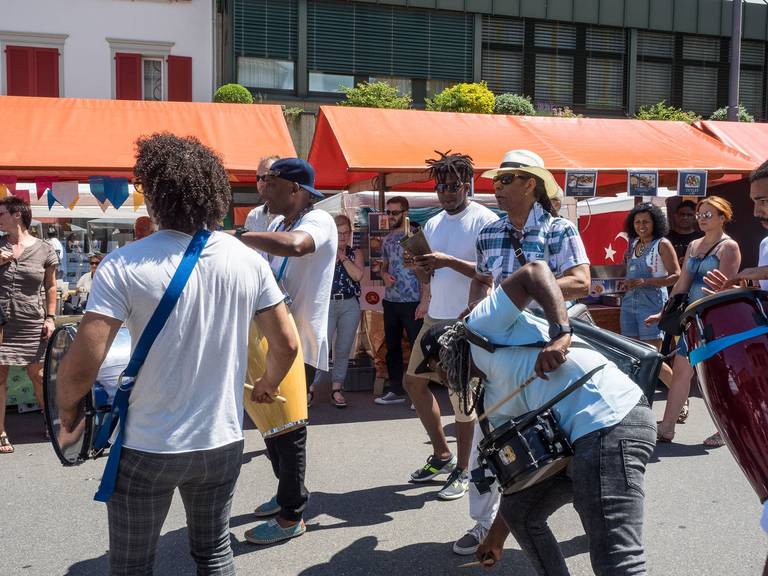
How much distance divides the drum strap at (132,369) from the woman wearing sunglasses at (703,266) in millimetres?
4153

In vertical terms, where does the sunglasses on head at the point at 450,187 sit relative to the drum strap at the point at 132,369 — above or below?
above

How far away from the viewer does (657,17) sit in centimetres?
1966

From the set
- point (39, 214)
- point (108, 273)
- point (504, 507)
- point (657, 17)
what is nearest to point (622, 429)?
point (504, 507)

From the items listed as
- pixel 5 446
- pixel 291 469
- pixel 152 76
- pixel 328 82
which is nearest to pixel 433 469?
pixel 291 469

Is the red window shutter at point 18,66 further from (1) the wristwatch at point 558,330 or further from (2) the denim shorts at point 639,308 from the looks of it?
(1) the wristwatch at point 558,330

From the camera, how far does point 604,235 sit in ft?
37.9

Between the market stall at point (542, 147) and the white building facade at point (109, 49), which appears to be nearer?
the market stall at point (542, 147)

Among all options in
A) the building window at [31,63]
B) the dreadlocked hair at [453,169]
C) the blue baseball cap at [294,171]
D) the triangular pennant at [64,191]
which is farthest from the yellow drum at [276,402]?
the building window at [31,63]

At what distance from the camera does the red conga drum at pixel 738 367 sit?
6.95 feet

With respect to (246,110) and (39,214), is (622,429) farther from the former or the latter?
(39,214)

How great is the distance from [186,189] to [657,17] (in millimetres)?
20181

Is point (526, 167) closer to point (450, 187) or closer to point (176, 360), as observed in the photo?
point (450, 187)

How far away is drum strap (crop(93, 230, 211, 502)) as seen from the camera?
85.7 inches

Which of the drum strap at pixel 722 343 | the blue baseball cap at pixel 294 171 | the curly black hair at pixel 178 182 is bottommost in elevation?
the drum strap at pixel 722 343
